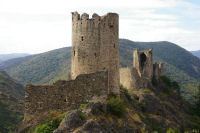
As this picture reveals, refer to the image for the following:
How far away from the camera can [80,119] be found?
630 inches

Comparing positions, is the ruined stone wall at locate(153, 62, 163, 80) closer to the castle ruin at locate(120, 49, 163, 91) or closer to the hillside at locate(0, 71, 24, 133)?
the castle ruin at locate(120, 49, 163, 91)

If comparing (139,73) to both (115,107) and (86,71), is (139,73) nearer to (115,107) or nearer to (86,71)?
(86,71)

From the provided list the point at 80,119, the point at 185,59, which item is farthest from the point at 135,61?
the point at 185,59

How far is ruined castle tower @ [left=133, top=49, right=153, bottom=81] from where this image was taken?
1812 inches

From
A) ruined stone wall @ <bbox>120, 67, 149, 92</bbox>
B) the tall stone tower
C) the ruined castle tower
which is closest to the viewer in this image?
the tall stone tower

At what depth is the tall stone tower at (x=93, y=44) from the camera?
22.8m

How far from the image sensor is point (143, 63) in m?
47.2

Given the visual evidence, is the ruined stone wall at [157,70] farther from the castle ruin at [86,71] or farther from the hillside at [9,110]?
the hillside at [9,110]

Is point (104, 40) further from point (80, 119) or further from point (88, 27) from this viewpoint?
point (80, 119)

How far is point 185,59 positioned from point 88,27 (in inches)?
6878

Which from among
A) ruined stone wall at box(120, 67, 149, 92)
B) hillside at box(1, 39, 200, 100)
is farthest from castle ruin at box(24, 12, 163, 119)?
hillside at box(1, 39, 200, 100)

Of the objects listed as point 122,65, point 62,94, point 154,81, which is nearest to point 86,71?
point 62,94

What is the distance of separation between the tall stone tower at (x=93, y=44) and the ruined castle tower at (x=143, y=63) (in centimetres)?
2277

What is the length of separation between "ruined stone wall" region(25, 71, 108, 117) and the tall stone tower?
2.56 m
